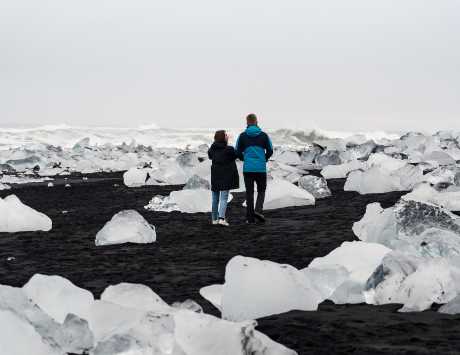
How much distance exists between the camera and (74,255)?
648cm

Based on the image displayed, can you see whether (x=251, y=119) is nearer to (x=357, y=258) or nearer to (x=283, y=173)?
(x=357, y=258)

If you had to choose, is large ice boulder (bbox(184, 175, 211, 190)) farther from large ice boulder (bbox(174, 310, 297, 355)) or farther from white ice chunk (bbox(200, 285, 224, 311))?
large ice boulder (bbox(174, 310, 297, 355))

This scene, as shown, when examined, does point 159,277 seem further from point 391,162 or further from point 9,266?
point 391,162

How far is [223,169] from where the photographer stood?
862 cm

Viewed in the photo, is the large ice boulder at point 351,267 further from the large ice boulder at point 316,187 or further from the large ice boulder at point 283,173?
the large ice boulder at point 283,173

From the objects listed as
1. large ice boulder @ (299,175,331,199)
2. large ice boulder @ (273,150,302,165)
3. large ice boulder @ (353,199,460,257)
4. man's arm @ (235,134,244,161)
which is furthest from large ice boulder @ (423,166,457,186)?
large ice boulder @ (273,150,302,165)

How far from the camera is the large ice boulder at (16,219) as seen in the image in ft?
26.9

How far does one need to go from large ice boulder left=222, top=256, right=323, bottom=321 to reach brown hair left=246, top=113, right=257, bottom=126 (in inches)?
191

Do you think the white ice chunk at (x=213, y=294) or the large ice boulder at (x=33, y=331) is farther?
the white ice chunk at (x=213, y=294)

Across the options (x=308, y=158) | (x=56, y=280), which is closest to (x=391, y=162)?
(x=308, y=158)

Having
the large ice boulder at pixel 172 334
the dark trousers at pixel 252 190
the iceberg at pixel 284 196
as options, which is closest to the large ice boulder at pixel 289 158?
the iceberg at pixel 284 196

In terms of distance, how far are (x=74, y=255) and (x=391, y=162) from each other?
9889 mm

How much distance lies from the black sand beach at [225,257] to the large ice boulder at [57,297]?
2.46ft

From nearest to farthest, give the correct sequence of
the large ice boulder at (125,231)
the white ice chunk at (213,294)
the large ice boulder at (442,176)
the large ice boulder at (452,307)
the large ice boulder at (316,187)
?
the large ice boulder at (452,307) → the white ice chunk at (213,294) → the large ice boulder at (125,231) → the large ice boulder at (316,187) → the large ice boulder at (442,176)
